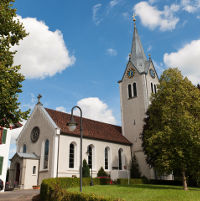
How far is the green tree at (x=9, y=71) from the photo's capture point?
13539mm

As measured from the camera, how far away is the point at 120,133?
1604 inches

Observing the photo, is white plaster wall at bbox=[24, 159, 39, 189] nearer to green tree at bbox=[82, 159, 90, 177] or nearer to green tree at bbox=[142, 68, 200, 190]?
green tree at bbox=[82, 159, 90, 177]

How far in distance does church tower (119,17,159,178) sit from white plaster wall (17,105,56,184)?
15421 mm

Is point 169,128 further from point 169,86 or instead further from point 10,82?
point 10,82

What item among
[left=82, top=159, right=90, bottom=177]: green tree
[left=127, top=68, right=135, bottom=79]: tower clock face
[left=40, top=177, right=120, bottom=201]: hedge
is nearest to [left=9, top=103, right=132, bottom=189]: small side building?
[left=82, top=159, right=90, bottom=177]: green tree

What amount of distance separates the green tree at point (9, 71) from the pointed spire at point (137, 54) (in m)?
30.4

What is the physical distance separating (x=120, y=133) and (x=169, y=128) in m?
19.9

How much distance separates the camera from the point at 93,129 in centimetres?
3525

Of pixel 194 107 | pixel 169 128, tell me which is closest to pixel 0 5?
pixel 169 128

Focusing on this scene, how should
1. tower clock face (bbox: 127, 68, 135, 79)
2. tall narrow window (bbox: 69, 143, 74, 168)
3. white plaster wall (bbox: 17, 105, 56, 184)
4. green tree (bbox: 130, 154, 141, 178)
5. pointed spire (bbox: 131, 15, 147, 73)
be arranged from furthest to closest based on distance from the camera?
1. pointed spire (bbox: 131, 15, 147, 73)
2. tower clock face (bbox: 127, 68, 135, 79)
3. green tree (bbox: 130, 154, 141, 178)
4. tall narrow window (bbox: 69, 143, 74, 168)
5. white plaster wall (bbox: 17, 105, 56, 184)

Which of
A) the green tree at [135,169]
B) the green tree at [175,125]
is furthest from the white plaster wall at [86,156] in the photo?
the green tree at [175,125]

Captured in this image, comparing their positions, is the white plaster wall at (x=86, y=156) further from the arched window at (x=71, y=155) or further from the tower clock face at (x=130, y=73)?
the tower clock face at (x=130, y=73)

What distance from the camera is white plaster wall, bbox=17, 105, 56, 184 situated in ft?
92.2

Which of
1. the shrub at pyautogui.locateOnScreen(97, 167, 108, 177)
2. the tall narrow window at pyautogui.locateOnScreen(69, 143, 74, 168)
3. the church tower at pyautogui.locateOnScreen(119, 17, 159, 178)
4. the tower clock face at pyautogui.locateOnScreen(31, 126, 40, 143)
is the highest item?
the church tower at pyautogui.locateOnScreen(119, 17, 159, 178)
